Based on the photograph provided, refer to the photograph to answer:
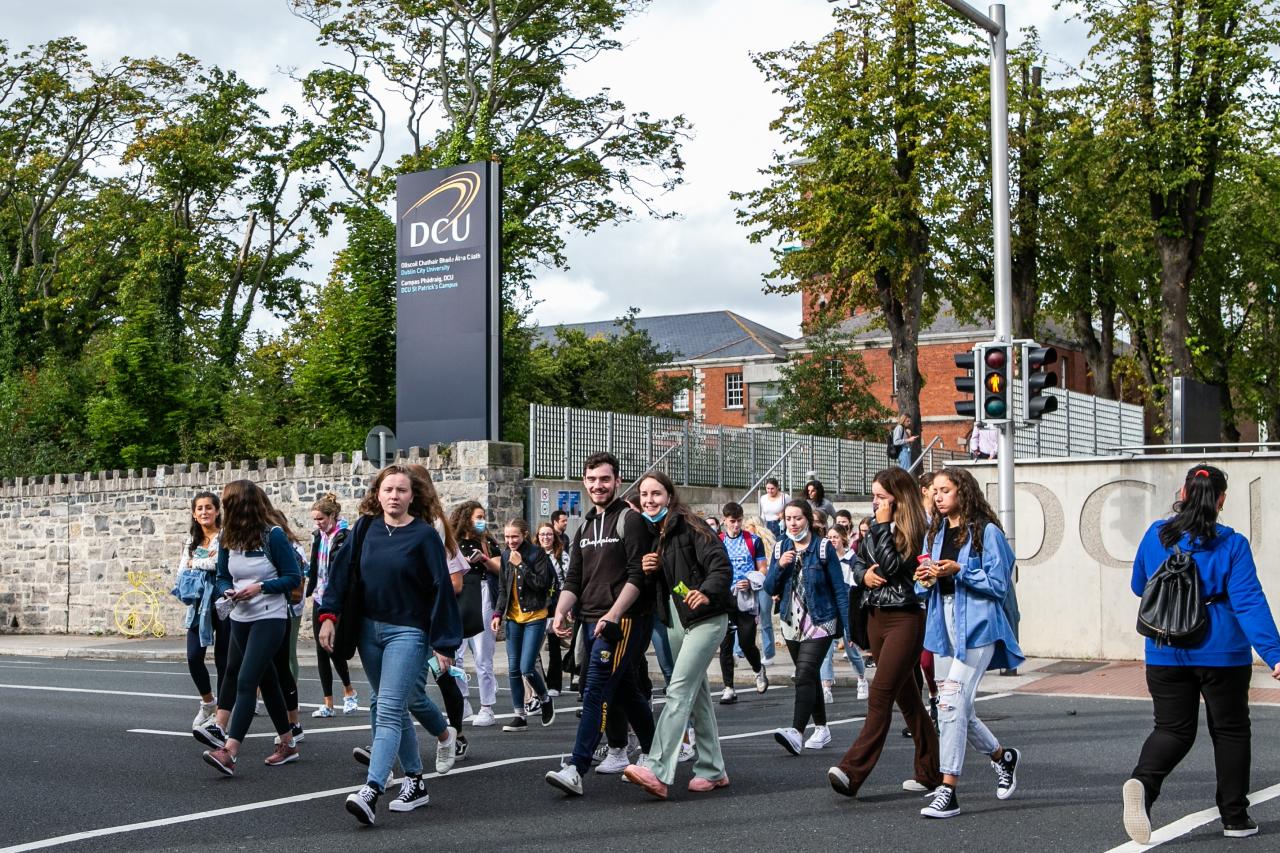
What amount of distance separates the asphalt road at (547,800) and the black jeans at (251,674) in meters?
0.35

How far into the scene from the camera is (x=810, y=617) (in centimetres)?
998

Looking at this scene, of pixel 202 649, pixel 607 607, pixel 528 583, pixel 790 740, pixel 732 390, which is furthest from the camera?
pixel 732 390

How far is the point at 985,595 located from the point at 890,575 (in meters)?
0.56

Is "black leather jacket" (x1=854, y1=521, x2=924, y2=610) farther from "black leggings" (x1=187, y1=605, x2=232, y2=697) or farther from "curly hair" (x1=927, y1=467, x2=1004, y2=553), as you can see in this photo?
"black leggings" (x1=187, y1=605, x2=232, y2=697)

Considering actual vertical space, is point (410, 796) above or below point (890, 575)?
below

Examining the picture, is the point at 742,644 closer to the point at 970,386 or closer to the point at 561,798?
the point at 970,386

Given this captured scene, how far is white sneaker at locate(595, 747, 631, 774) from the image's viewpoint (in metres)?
8.92

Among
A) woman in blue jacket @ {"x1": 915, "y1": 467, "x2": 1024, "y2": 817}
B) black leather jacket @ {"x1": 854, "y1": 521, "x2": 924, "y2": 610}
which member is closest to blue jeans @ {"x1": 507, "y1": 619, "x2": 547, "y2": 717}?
black leather jacket @ {"x1": 854, "y1": 521, "x2": 924, "y2": 610}

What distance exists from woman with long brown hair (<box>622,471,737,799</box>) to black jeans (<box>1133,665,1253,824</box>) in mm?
2330

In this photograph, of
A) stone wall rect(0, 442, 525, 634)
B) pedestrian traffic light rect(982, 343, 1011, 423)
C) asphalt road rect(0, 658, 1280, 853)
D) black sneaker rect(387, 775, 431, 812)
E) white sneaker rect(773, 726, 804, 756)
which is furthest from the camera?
stone wall rect(0, 442, 525, 634)

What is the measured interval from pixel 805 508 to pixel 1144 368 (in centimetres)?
3246

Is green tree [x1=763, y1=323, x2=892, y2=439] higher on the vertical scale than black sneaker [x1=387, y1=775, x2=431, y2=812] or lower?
higher

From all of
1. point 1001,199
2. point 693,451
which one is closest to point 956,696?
point 1001,199

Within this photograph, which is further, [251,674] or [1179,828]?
[251,674]
